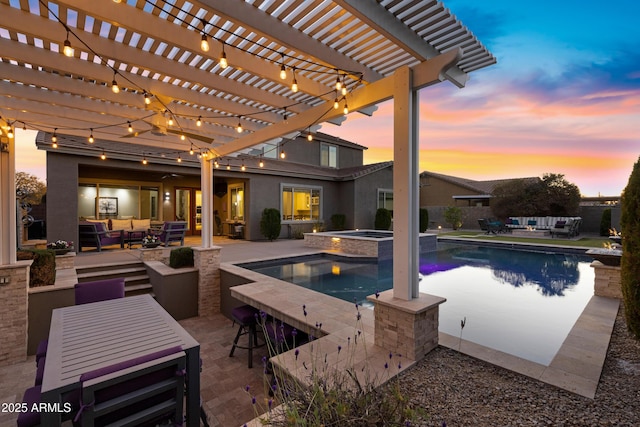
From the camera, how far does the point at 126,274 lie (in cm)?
695

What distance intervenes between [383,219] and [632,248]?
45.3 feet

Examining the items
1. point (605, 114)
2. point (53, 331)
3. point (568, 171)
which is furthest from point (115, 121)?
point (568, 171)

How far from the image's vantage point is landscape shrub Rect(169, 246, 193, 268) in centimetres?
682

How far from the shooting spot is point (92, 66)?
13.1 feet

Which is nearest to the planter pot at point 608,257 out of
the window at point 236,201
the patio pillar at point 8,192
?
the patio pillar at point 8,192

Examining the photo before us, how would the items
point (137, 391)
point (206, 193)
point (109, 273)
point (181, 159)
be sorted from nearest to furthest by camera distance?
1. point (137, 391)
2. point (109, 273)
3. point (206, 193)
4. point (181, 159)

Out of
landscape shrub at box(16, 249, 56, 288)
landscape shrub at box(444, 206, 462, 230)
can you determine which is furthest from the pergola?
landscape shrub at box(444, 206, 462, 230)

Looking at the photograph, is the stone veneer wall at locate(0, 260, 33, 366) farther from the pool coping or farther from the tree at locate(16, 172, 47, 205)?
the tree at locate(16, 172, 47, 205)

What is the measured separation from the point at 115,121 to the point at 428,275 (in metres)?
8.36

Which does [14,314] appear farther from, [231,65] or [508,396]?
[508,396]

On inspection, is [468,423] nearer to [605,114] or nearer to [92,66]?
[92,66]

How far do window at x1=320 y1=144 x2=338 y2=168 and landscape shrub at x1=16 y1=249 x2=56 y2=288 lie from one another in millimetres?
14772

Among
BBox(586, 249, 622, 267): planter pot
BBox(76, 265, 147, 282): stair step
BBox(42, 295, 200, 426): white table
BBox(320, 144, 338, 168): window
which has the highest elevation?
BBox(320, 144, 338, 168): window

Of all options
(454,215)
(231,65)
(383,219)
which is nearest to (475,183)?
(454,215)
